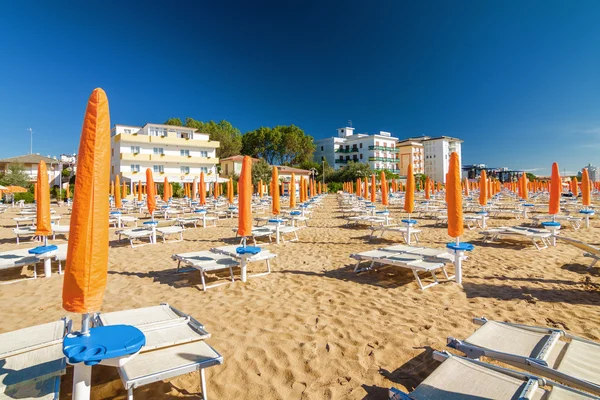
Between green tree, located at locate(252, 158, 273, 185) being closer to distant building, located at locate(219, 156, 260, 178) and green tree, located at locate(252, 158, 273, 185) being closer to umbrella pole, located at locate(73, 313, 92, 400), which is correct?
distant building, located at locate(219, 156, 260, 178)

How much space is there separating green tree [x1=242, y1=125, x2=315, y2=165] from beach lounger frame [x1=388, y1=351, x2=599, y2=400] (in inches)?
2280

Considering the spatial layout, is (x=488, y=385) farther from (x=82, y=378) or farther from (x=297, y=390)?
(x=82, y=378)

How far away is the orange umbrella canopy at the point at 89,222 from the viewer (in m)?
2.07

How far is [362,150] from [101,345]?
2773 inches

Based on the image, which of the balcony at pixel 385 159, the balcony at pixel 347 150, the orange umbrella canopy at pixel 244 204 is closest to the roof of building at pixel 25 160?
the balcony at pixel 347 150

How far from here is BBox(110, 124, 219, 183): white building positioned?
38.2 metres

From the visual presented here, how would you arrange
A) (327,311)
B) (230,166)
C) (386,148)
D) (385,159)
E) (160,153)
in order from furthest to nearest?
(386,148)
(385,159)
(230,166)
(160,153)
(327,311)

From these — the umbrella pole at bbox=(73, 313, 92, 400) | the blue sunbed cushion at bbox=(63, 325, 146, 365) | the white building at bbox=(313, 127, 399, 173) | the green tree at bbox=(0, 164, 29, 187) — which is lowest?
the umbrella pole at bbox=(73, 313, 92, 400)

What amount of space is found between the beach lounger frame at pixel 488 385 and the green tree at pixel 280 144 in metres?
57.9

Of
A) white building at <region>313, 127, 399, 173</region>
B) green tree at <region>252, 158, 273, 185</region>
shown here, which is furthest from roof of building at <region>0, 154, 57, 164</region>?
white building at <region>313, 127, 399, 173</region>

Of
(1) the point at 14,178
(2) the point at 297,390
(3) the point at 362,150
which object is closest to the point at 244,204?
(2) the point at 297,390

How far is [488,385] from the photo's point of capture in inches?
92.7

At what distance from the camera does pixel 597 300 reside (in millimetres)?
5023

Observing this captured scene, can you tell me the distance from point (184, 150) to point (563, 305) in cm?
4297
